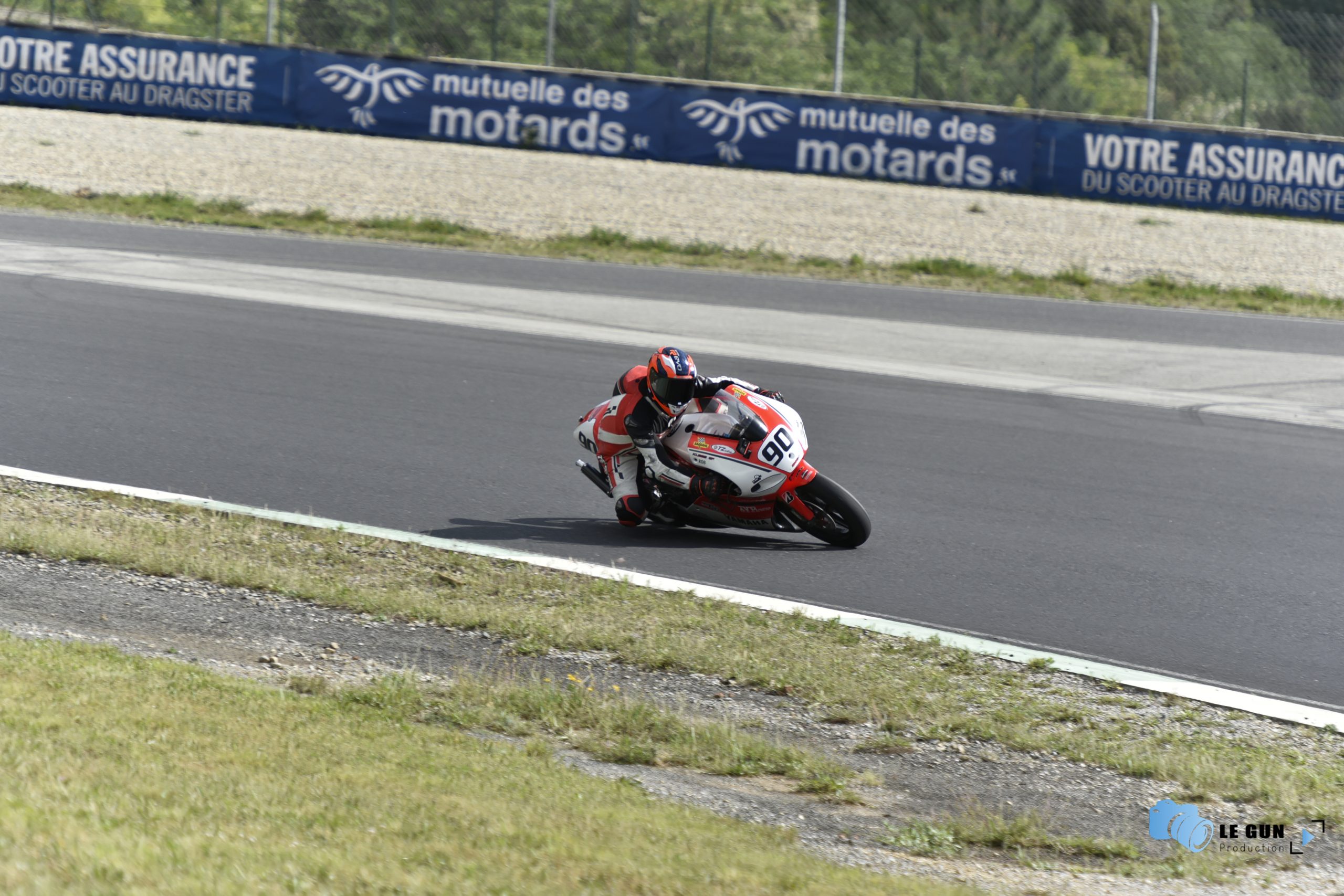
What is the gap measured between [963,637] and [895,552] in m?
1.58

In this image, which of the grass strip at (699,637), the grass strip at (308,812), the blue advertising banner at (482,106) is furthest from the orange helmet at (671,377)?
the blue advertising banner at (482,106)

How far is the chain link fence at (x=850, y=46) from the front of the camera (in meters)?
29.3

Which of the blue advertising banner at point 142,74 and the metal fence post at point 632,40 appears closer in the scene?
the blue advertising banner at point 142,74

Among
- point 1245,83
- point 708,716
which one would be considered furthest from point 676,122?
point 708,716

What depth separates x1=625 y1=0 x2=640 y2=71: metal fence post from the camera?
3062 centimetres

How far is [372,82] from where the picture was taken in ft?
87.6

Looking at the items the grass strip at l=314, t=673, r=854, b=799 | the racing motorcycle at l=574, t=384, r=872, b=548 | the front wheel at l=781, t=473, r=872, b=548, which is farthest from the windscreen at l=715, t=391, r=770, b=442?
the grass strip at l=314, t=673, r=854, b=799

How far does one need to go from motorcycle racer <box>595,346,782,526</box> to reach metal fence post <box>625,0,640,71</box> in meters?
22.8

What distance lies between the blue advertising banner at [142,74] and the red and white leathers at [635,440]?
785 inches

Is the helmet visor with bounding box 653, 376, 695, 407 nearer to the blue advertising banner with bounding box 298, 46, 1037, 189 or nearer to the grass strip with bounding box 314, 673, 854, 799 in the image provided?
the grass strip with bounding box 314, 673, 854, 799

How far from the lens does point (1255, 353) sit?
1647cm

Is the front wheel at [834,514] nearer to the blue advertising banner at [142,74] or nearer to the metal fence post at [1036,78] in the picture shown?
the blue advertising banner at [142,74]

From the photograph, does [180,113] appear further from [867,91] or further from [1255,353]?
[1255,353]

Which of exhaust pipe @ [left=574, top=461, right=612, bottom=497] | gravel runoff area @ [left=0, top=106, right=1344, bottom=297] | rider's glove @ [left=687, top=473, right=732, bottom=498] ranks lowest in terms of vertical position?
exhaust pipe @ [left=574, top=461, right=612, bottom=497]
